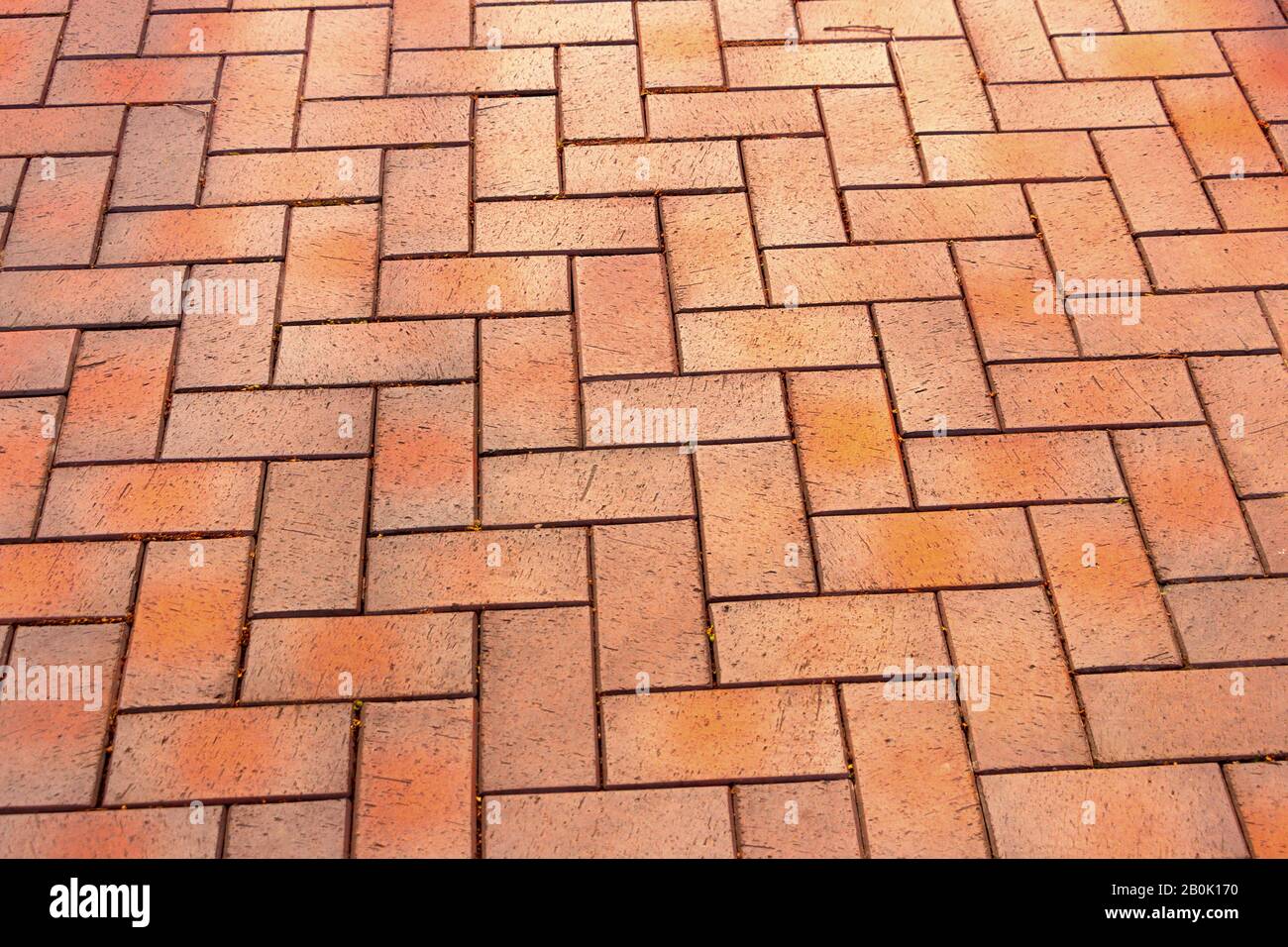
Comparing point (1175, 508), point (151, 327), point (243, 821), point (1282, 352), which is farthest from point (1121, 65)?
point (243, 821)

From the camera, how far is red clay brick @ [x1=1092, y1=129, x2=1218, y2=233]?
11.0 ft

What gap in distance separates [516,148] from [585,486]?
4.10 feet

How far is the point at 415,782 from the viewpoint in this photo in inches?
96.0

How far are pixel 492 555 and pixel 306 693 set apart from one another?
1.71 feet

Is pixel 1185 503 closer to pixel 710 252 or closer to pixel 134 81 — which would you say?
pixel 710 252

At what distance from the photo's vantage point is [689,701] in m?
2.55

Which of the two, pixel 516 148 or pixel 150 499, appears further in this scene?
pixel 516 148

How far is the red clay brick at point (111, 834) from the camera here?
235 cm

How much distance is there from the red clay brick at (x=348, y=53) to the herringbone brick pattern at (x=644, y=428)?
2 centimetres

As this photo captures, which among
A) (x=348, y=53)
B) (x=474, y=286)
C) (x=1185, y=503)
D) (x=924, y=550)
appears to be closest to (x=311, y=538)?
(x=474, y=286)

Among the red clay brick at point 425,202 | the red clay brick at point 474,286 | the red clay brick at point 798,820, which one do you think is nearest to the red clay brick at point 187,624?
the red clay brick at point 474,286

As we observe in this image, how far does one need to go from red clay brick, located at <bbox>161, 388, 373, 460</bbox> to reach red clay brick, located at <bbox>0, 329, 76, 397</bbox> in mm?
323

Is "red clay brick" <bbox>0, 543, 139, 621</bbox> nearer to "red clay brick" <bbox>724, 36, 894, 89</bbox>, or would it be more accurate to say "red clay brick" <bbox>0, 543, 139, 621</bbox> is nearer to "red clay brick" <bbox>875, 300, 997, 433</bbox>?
"red clay brick" <bbox>875, 300, 997, 433</bbox>

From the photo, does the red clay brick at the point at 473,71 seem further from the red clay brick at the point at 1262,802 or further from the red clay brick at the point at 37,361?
the red clay brick at the point at 1262,802
